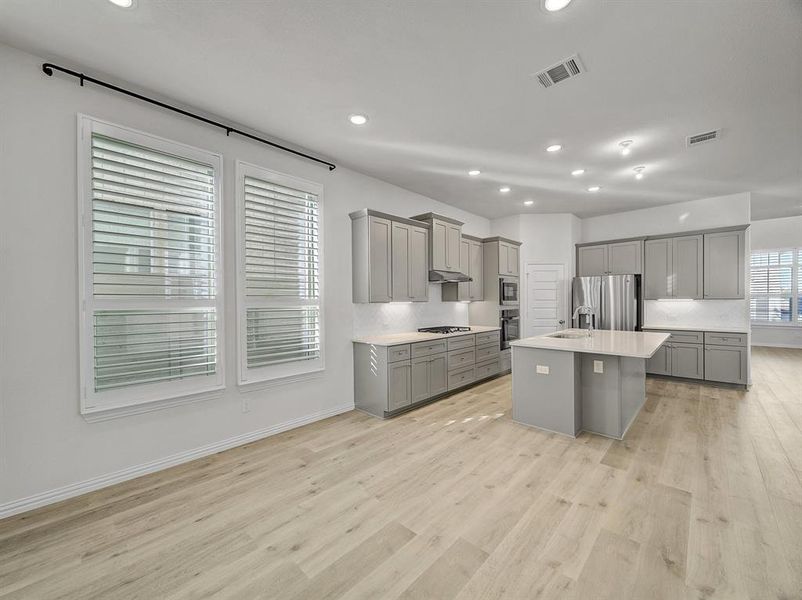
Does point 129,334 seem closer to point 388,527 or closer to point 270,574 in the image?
point 270,574

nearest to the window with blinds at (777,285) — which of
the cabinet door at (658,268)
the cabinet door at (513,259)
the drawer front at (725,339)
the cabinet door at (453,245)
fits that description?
the cabinet door at (658,268)

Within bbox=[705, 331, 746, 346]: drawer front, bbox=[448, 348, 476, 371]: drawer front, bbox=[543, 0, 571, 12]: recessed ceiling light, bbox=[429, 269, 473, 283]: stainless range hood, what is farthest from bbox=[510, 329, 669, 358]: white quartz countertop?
bbox=[543, 0, 571, 12]: recessed ceiling light

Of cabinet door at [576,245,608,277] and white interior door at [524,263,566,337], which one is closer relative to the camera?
cabinet door at [576,245,608,277]

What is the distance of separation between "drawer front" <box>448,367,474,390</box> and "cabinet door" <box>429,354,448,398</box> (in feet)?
0.38

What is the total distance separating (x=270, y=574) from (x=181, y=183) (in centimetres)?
297

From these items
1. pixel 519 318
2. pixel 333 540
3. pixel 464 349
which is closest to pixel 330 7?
pixel 333 540

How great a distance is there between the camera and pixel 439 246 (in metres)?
5.16

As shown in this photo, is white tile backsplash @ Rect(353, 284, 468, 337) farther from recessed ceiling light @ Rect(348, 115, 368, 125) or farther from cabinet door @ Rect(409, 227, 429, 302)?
recessed ceiling light @ Rect(348, 115, 368, 125)

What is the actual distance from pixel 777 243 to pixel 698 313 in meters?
4.71

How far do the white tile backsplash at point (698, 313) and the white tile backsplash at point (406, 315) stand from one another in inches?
134

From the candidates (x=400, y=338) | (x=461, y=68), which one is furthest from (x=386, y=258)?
(x=461, y=68)

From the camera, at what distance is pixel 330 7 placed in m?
1.98

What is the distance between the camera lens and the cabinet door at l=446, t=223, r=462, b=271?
5.36m

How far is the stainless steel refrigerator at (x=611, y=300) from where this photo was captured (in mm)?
5945
